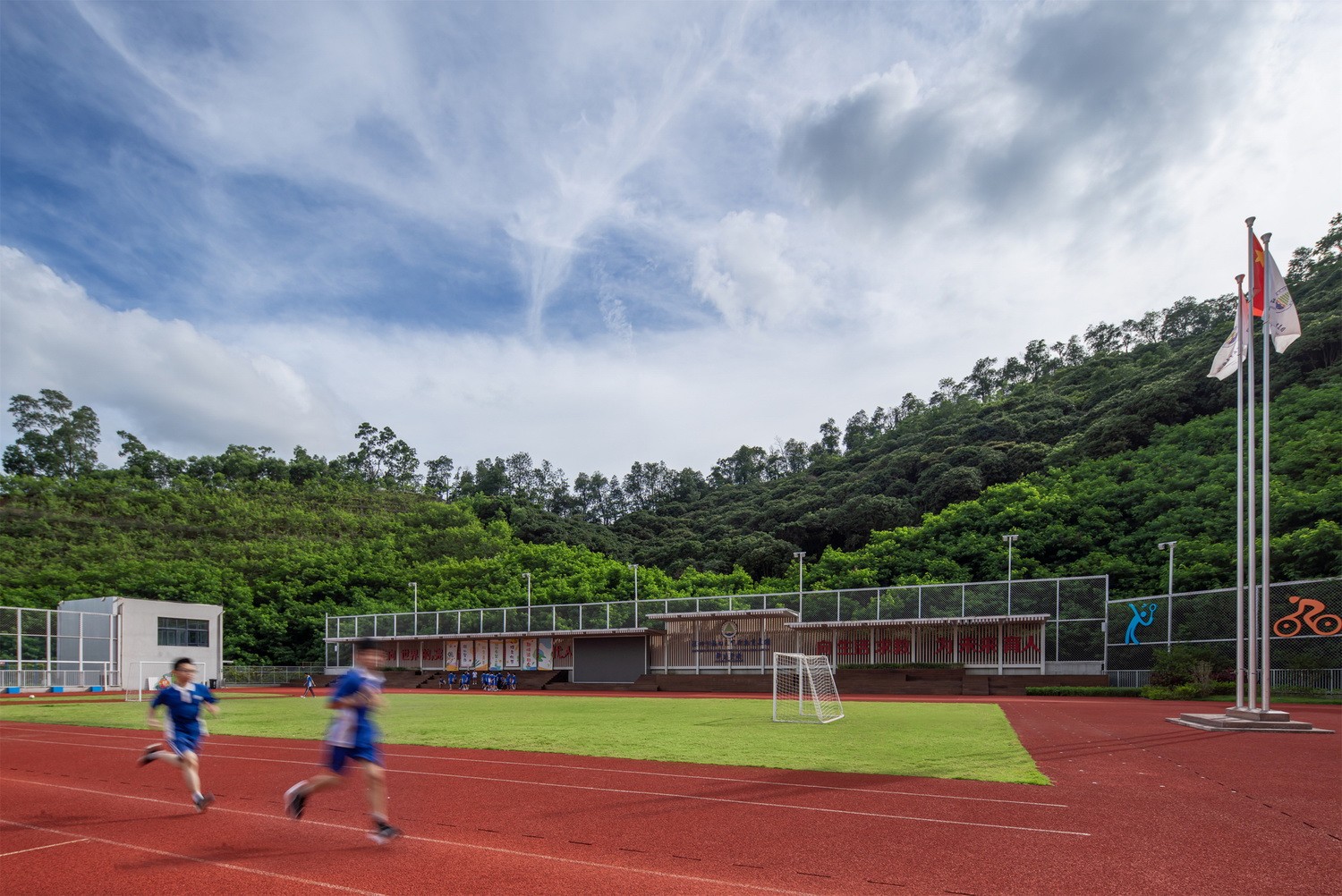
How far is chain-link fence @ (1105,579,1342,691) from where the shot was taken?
29.0m

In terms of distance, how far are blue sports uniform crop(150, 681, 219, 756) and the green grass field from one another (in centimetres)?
647

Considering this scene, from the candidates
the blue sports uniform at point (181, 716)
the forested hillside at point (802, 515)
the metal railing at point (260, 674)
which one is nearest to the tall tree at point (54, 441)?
the forested hillside at point (802, 515)

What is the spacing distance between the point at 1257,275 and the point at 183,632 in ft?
184

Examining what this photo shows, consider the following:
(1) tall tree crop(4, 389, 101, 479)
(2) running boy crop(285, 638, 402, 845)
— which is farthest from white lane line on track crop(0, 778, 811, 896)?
(1) tall tree crop(4, 389, 101, 479)

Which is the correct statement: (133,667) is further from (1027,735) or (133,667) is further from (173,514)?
(1027,735)

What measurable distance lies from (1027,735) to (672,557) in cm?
6626

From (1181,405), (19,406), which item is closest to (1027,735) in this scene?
(1181,405)

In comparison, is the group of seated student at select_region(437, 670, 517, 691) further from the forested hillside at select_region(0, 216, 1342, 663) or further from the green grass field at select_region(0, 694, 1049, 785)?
the green grass field at select_region(0, 694, 1049, 785)

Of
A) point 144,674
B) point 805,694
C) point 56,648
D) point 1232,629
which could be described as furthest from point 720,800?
point 56,648

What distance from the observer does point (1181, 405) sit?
6619 cm

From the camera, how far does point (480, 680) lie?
51.4 metres

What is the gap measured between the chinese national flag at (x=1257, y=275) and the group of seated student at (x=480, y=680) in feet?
135

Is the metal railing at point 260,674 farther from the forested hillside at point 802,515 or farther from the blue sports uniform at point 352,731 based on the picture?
the blue sports uniform at point 352,731

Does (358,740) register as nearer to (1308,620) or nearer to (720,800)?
(720,800)
